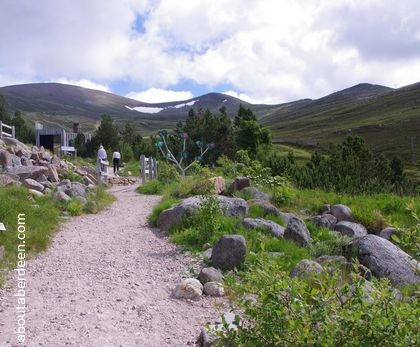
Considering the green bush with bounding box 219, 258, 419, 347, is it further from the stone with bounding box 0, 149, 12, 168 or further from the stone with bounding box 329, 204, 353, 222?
the stone with bounding box 0, 149, 12, 168

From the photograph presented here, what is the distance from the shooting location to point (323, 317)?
2836mm

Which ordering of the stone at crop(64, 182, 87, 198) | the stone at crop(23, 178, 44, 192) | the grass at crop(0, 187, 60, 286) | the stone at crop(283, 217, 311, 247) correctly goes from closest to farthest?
the grass at crop(0, 187, 60, 286)
the stone at crop(283, 217, 311, 247)
the stone at crop(23, 178, 44, 192)
the stone at crop(64, 182, 87, 198)

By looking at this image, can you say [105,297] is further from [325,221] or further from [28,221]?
[325,221]

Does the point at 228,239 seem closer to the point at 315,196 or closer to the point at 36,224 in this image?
the point at 36,224

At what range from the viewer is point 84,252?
785 cm

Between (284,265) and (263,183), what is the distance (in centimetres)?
657

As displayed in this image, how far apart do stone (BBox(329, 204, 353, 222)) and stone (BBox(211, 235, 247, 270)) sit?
4511 millimetres

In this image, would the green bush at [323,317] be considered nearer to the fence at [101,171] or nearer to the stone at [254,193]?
the stone at [254,193]

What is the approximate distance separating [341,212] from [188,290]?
584 centimetres

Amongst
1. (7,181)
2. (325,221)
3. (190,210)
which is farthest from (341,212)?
(7,181)

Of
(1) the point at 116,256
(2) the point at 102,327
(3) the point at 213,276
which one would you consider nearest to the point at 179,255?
(1) the point at 116,256

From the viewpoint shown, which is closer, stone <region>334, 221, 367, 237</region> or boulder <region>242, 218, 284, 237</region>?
boulder <region>242, 218, 284, 237</region>

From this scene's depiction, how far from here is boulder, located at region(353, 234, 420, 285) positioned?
6.66 meters

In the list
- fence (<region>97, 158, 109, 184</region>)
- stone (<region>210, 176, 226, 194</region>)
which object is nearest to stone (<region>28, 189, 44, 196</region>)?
stone (<region>210, 176, 226, 194</region>)
